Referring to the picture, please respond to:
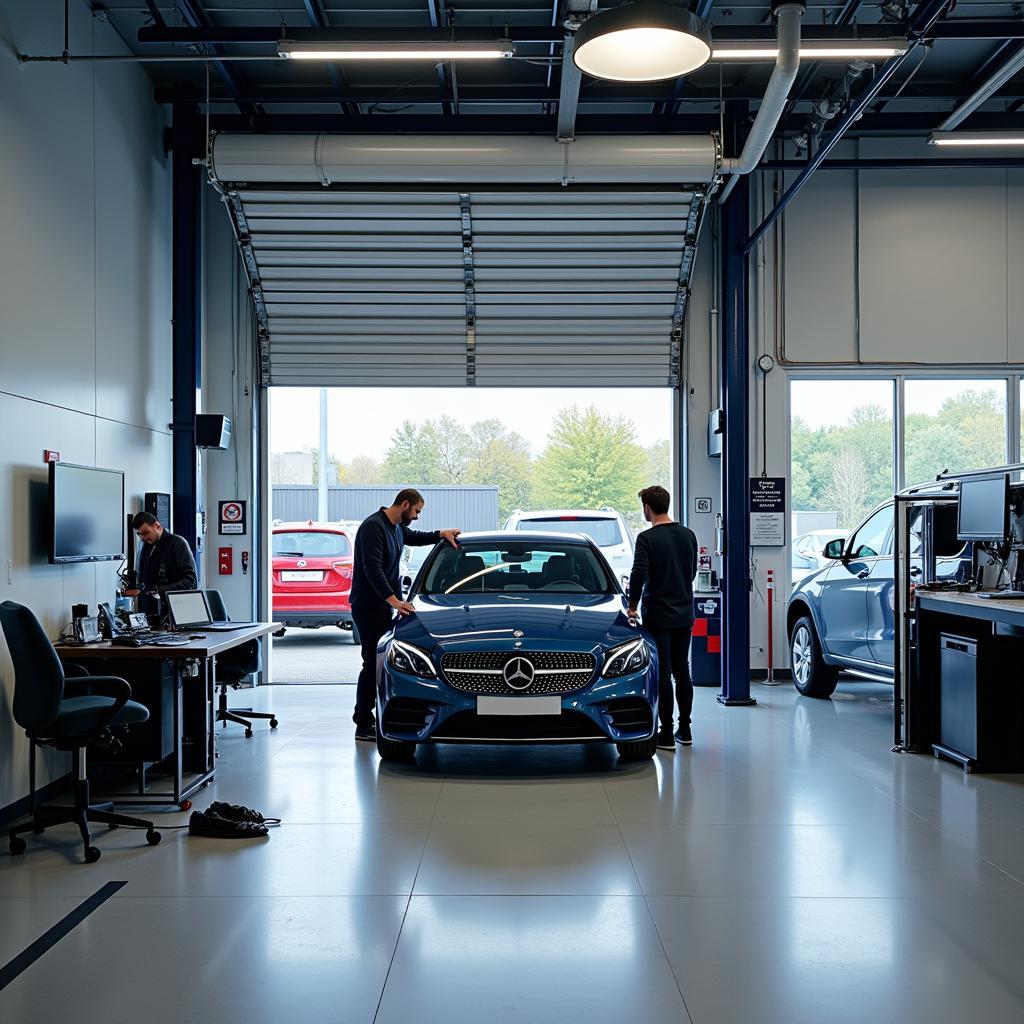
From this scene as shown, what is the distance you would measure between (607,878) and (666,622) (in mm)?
2912

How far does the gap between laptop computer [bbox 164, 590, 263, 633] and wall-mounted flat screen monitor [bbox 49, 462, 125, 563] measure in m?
0.53

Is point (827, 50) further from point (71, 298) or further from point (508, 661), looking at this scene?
point (71, 298)

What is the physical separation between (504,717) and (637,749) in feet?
3.30

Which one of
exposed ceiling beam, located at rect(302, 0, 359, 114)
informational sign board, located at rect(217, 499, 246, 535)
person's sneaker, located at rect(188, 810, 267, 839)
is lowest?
person's sneaker, located at rect(188, 810, 267, 839)

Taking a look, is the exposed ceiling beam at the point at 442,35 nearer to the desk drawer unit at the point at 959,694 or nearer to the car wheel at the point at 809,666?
the desk drawer unit at the point at 959,694

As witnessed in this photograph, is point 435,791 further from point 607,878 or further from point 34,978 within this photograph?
point 34,978

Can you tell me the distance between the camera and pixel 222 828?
4.93 m

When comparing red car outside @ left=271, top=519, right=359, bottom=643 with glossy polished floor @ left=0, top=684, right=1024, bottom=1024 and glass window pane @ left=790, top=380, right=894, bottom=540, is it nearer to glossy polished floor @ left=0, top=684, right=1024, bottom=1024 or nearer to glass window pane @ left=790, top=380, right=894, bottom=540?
glass window pane @ left=790, top=380, right=894, bottom=540

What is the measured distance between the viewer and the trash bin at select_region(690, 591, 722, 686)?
9.88 metres

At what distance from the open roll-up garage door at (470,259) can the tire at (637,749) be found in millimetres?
4665

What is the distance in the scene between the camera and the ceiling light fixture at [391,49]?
646cm

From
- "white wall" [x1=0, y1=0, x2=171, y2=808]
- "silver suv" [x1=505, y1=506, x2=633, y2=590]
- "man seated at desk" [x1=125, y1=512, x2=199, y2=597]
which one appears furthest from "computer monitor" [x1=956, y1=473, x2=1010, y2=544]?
"white wall" [x1=0, y1=0, x2=171, y2=808]

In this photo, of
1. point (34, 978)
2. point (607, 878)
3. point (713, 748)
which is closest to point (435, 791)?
point (607, 878)

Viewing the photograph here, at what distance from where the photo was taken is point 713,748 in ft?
23.1
